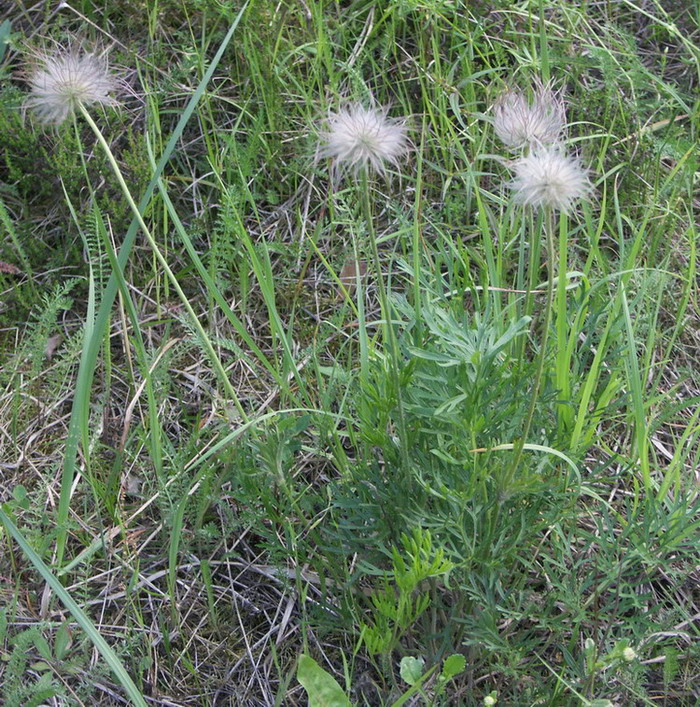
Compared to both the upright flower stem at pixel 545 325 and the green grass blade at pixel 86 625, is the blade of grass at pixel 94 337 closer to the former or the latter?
Answer: the green grass blade at pixel 86 625

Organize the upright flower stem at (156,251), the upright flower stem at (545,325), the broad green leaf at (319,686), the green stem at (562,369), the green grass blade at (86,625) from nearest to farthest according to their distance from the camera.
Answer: the upright flower stem at (545,325) < the upright flower stem at (156,251) < the green grass blade at (86,625) < the broad green leaf at (319,686) < the green stem at (562,369)

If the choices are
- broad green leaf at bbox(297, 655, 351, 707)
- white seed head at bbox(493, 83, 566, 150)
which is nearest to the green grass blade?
broad green leaf at bbox(297, 655, 351, 707)

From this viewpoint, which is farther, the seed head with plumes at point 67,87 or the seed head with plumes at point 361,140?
the seed head with plumes at point 67,87

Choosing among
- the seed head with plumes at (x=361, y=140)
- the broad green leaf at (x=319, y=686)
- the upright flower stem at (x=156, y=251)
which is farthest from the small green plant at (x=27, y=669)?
the seed head with plumes at (x=361, y=140)

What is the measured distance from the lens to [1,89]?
10.0ft

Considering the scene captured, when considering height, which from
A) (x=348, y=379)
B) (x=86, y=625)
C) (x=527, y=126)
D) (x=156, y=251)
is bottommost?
(x=86, y=625)

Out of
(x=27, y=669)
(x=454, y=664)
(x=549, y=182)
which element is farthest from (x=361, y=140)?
(x=27, y=669)

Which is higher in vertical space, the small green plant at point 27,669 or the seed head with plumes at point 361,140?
the seed head with plumes at point 361,140

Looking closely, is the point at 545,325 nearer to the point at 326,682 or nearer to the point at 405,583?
the point at 405,583

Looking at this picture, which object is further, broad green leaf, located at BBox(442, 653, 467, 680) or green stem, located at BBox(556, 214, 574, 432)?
green stem, located at BBox(556, 214, 574, 432)

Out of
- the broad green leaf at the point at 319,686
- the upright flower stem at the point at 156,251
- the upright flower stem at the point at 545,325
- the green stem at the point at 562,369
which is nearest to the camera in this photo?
the upright flower stem at the point at 545,325

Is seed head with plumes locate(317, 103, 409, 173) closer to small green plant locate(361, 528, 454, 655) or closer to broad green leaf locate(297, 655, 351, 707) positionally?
small green plant locate(361, 528, 454, 655)

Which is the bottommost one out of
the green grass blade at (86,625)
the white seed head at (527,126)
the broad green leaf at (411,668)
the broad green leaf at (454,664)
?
the green grass blade at (86,625)

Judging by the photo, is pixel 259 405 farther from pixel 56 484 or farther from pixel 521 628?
pixel 521 628
